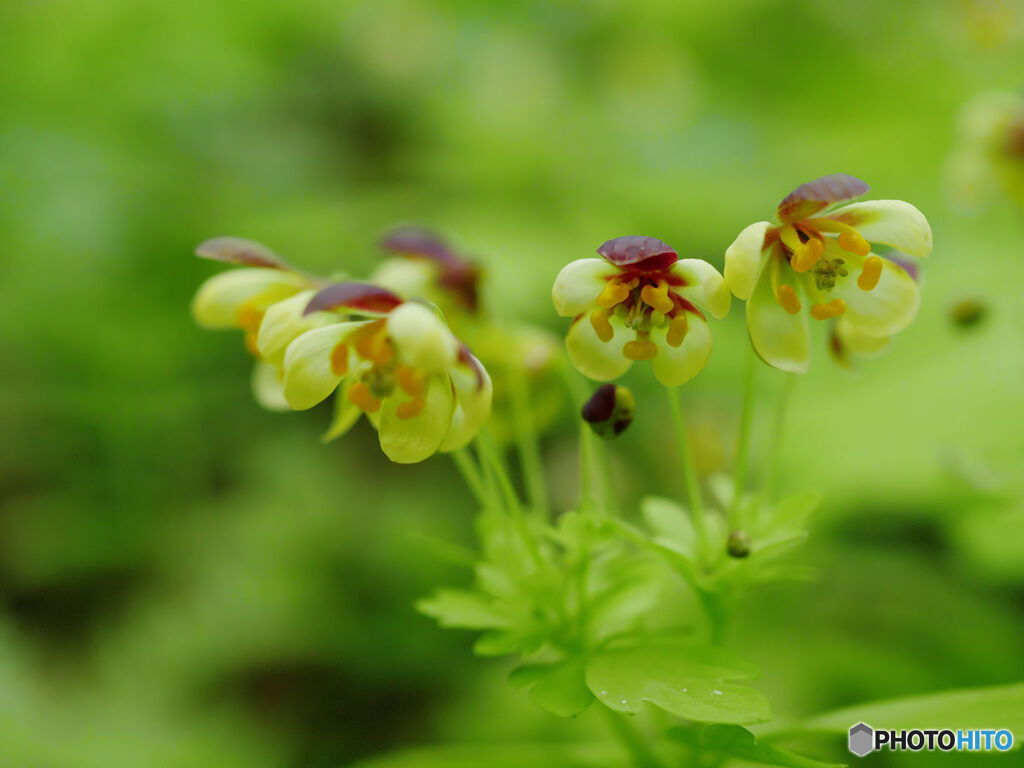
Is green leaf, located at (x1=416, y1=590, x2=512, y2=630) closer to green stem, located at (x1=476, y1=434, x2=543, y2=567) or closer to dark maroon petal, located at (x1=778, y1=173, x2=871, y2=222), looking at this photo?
green stem, located at (x1=476, y1=434, x2=543, y2=567)

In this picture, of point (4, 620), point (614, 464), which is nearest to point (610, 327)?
point (614, 464)

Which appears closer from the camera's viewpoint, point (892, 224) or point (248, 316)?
point (892, 224)

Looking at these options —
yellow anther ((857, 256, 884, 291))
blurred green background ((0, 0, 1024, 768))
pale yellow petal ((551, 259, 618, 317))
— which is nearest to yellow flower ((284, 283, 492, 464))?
pale yellow petal ((551, 259, 618, 317))

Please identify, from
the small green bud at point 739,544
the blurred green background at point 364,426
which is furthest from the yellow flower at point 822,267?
the blurred green background at point 364,426

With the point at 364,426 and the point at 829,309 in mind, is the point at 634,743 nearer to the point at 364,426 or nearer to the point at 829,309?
the point at 829,309

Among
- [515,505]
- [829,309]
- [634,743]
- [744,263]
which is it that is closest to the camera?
[744,263]

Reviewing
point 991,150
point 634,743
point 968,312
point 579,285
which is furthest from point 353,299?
point 991,150
